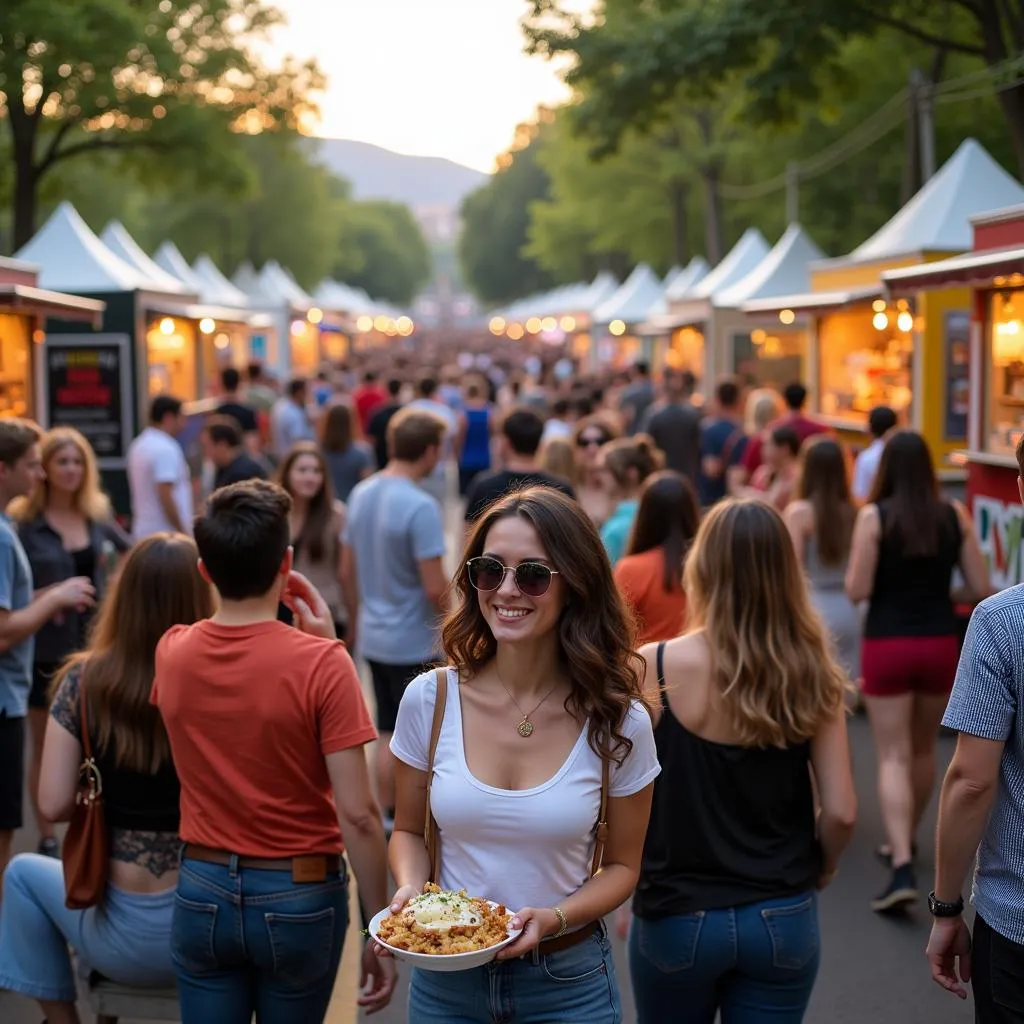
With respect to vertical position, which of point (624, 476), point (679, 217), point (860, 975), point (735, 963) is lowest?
point (860, 975)

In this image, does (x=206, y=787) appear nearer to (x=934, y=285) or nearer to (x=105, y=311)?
(x=934, y=285)

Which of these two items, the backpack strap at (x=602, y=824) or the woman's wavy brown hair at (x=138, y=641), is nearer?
the backpack strap at (x=602, y=824)

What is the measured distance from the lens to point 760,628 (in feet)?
12.1

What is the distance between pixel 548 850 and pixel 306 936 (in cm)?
90

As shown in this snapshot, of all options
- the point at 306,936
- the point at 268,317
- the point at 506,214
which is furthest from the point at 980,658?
the point at 506,214

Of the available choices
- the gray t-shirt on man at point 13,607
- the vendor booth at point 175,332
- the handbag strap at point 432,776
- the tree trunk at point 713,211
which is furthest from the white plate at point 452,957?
the tree trunk at point 713,211

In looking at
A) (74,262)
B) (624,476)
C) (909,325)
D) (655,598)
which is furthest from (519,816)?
(74,262)

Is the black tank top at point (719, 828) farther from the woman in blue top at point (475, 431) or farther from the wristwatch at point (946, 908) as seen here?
the woman in blue top at point (475, 431)

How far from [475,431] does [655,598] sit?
31.9 feet

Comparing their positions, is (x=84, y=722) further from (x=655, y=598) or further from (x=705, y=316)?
(x=705, y=316)

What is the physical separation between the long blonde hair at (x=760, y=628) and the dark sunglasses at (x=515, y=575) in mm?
886

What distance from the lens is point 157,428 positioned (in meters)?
9.91

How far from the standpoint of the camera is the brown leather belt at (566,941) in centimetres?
281

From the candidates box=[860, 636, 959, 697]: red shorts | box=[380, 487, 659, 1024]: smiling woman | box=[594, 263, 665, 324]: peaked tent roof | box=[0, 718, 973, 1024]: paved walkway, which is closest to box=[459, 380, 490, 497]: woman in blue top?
box=[0, 718, 973, 1024]: paved walkway
